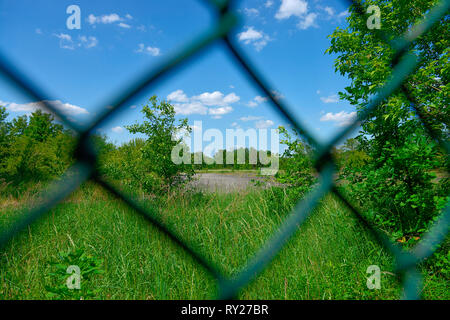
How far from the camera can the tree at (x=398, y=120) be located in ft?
3.60

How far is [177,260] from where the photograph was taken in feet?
2.97

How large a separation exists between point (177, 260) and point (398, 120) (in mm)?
1009

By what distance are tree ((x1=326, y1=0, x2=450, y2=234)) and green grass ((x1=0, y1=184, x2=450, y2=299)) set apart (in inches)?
8.3

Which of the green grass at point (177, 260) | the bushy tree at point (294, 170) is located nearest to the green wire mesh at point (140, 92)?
the green grass at point (177, 260)

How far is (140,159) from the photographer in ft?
5.68

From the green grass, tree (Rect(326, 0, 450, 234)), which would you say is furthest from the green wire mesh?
tree (Rect(326, 0, 450, 234))

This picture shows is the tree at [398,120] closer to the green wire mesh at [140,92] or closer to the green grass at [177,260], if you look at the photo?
the green grass at [177,260]

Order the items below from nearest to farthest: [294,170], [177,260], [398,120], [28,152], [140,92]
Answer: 1. [140,92]
2. [28,152]
3. [177,260]
4. [398,120]
5. [294,170]

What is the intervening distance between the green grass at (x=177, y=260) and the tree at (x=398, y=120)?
0.21 m

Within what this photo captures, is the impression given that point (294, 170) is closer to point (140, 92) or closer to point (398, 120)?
point (398, 120)

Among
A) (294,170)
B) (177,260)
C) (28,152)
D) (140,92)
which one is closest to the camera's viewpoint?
(140,92)

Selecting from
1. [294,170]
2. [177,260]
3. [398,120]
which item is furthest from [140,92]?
[294,170]

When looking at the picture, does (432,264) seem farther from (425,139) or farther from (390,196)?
(425,139)

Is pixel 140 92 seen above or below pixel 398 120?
below
